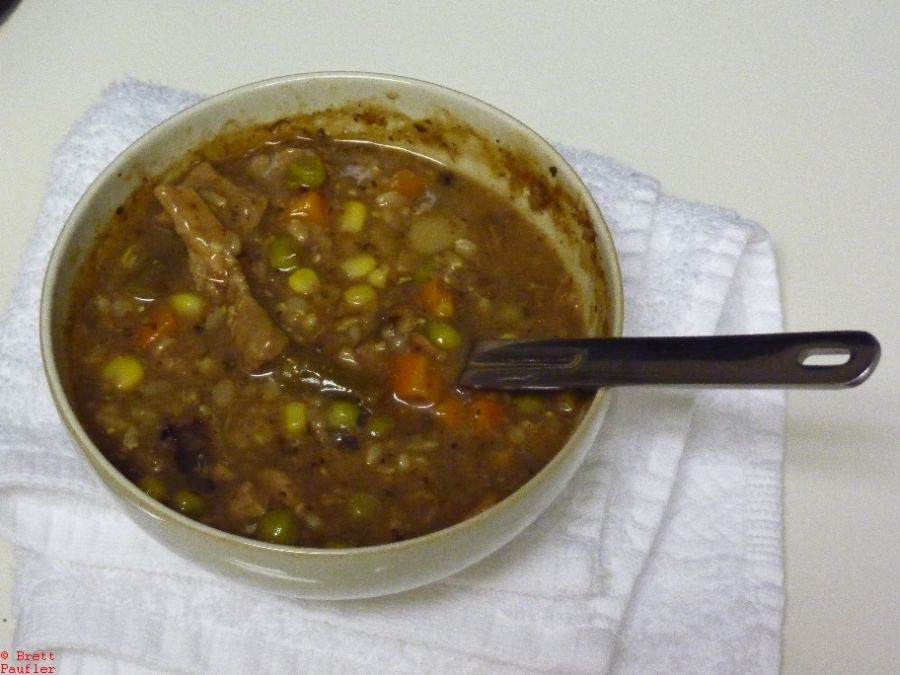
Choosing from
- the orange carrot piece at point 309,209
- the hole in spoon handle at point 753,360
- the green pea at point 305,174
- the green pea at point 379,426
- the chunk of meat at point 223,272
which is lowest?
the green pea at point 379,426

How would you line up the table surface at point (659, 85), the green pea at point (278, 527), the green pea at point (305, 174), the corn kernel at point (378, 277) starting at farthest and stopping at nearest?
the table surface at point (659, 85)
the green pea at point (305, 174)
the corn kernel at point (378, 277)
the green pea at point (278, 527)

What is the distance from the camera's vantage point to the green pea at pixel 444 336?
5.58ft

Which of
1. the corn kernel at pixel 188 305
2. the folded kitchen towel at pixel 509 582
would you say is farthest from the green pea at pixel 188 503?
the corn kernel at pixel 188 305

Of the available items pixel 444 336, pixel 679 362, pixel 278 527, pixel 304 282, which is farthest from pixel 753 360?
pixel 304 282

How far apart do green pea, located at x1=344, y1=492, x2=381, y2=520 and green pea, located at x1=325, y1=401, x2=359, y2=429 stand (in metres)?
0.12

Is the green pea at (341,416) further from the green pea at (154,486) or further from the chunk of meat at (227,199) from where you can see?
the chunk of meat at (227,199)

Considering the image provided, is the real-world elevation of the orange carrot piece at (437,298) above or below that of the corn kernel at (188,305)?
above

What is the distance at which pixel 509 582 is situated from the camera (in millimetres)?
1692

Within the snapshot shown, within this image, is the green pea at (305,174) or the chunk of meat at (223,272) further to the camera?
the green pea at (305,174)

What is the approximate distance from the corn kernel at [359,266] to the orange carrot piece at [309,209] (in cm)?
12

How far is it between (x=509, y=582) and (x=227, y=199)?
0.86 m

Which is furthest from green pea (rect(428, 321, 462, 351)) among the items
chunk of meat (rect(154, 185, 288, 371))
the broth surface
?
chunk of meat (rect(154, 185, 288, 371))

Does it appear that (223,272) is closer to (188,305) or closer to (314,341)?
(188,305)

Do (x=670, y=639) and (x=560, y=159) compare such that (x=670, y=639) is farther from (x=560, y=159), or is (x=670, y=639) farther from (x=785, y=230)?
(x=785, y=230)
